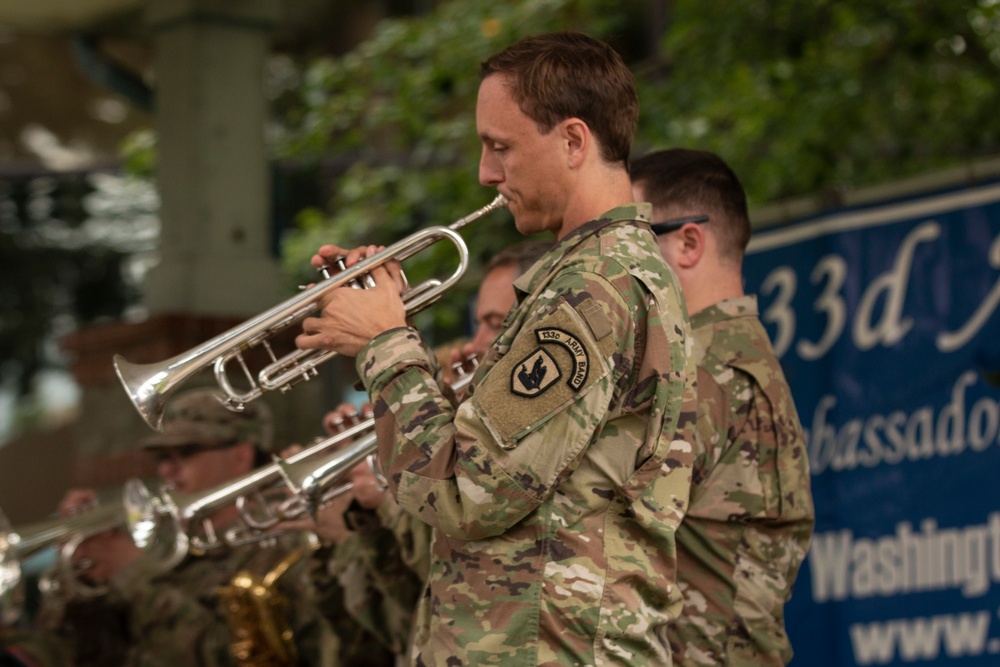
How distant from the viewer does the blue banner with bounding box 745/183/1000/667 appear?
4.01 metres

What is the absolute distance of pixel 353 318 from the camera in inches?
101

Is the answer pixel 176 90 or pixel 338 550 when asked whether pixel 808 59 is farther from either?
pixel 338 550

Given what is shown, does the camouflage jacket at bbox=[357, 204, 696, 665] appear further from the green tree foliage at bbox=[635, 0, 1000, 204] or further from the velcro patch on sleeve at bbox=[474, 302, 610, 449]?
the green tree foliage at bbox=[635, 0, 1000, 204]

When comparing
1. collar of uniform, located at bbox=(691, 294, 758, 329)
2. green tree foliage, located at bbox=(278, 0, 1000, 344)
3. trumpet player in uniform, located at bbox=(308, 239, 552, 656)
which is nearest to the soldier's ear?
collar of uniform, located at bbox=(691, 294, 758, 329)

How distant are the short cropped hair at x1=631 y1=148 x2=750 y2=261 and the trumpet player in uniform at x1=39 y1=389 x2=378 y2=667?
161 centimetres

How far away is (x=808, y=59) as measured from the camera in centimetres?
695

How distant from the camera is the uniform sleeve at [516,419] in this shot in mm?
2293

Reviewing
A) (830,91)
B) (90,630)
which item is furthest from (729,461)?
(830,91)

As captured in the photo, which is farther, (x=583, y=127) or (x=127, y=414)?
(x=127, y=414)

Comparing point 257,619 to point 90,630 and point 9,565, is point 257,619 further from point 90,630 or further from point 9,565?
point 90,630

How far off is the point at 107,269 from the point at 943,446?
9.92 m

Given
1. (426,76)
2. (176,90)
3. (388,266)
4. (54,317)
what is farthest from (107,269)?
(388,266)

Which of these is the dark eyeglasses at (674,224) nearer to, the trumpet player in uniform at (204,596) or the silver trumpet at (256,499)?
the silver trumpet at (256,499)

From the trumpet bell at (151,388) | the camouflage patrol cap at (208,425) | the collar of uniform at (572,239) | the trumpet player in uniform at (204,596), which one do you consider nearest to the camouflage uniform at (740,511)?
the collar of uniform at (572,239)
